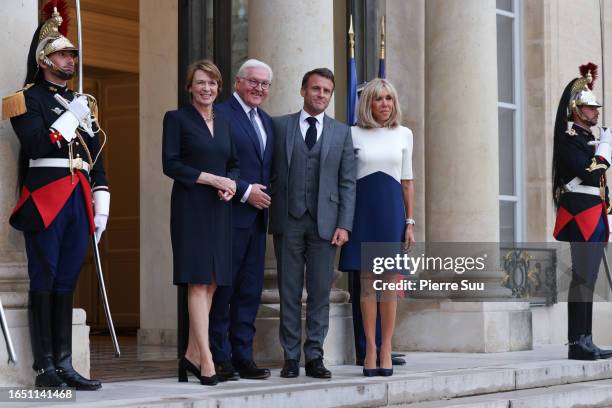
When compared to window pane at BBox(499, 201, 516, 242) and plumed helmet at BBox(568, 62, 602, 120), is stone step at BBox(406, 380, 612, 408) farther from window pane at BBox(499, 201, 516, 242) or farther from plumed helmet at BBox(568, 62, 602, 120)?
window pane at BBox(499, 201, 516, 242)

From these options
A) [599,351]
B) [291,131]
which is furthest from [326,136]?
[599,351]

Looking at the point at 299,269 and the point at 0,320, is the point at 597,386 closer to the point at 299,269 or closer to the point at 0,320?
the point at 299,269

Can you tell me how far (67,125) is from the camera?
7.25 meters

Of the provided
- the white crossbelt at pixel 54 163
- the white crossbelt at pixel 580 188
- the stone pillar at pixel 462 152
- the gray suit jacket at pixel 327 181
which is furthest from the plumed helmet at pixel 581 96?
the white crossbelt at pixel 54 163

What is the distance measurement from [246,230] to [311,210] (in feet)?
1.64

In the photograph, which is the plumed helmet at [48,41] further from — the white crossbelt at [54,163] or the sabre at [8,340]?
the sabre at [8,340]

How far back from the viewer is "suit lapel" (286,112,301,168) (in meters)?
8.34

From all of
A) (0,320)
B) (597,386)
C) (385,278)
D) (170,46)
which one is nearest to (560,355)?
(597,386)

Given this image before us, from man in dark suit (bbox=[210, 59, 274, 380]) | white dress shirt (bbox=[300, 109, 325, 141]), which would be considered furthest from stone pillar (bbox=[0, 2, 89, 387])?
white dress shirt (bbox=[300, 109, 325, 141])

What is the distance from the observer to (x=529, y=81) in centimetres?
1365

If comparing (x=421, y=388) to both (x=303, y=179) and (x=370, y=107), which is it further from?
(x=370, y=107)

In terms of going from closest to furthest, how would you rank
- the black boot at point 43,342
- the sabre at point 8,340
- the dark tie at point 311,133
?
the sabre at point 8,340
the black boot at point 43,342
the dark tie at point 311,133

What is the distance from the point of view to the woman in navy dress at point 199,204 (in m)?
7.58

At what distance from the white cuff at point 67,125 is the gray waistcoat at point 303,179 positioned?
155 centimetres
